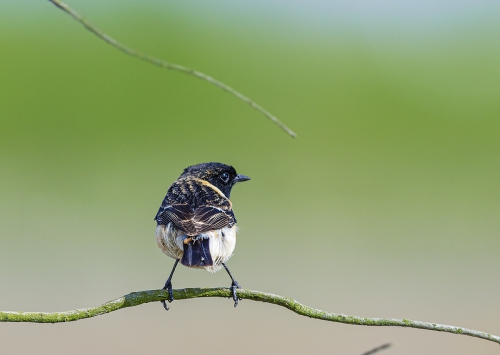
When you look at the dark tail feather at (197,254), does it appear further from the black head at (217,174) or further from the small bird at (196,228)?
the black head at (217,174)

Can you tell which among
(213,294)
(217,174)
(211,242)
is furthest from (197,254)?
(217,174)

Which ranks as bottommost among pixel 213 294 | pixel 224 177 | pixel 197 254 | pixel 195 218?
pixel 213 294

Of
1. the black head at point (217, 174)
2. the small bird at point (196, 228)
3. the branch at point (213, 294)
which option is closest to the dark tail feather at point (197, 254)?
the small bird at point (196, 228)

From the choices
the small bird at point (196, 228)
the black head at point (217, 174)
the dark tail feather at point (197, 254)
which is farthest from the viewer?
the black head at point (217, 174)

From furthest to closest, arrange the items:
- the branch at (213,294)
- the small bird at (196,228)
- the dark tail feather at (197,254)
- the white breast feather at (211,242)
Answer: the white breast feather at (211,242)
the small bird at (196,228)
the dark tail feather at (197,254)
the branch at (213,294)

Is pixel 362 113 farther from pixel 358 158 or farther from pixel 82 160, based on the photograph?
pixel 82 160

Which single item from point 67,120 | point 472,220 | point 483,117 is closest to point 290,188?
point 472,220

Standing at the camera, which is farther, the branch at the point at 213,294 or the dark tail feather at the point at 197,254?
the dark tail feather at the point at 197,254

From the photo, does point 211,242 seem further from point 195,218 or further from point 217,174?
point 217,174
